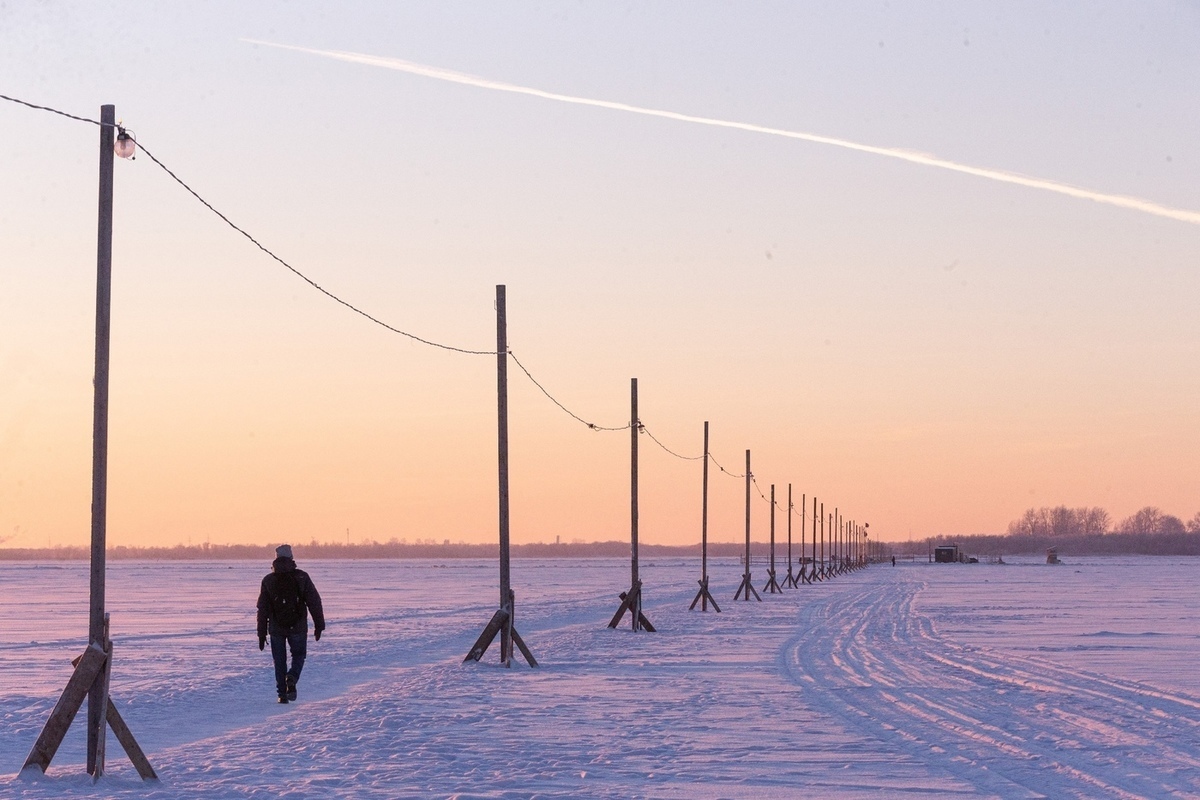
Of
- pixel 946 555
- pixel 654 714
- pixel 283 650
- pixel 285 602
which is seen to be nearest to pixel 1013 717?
pixel 654 714

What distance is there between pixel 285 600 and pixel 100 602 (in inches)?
194

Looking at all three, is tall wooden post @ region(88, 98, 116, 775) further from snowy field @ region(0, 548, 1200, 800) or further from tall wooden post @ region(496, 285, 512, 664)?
tall wooden post @ region(496, 285, 512, 664)

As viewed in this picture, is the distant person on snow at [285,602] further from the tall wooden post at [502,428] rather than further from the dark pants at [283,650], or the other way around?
the tall wooden post at [502,428]

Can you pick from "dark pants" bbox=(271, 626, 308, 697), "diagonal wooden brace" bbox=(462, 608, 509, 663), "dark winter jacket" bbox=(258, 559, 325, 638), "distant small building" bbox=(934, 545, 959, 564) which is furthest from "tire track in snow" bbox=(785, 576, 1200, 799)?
"distant small building" bbox=(934, 545, 959, 564)

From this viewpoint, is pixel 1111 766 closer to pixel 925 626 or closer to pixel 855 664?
pixel 855 664

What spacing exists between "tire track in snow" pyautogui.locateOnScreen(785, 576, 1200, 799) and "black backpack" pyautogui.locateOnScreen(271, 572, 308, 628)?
639 centimetres

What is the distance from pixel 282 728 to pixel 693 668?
28.5 ft

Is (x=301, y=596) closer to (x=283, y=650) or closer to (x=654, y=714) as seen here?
(x=283, y=650)

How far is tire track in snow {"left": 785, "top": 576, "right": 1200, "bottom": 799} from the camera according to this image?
10578 millimetres

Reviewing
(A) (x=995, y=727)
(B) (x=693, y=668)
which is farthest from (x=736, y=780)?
(B) (x=693, y=668)

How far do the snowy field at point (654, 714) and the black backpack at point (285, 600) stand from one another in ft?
3.52

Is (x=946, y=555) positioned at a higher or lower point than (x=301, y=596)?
lower

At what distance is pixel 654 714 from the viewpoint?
598 inches

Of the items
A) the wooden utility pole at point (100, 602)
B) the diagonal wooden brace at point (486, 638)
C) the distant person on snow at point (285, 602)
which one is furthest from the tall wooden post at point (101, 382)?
the diagonal wooden brace at point (486, 638)
